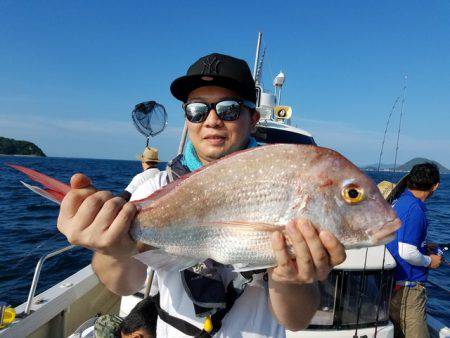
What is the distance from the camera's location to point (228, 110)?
220cm

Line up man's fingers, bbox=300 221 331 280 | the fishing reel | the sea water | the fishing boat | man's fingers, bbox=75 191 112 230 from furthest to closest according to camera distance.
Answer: the sea water → the fishing boat → the fishing reel → man's fingers, bbox=75 191 112 230 → man's fingers, bbox=300 221 331 280

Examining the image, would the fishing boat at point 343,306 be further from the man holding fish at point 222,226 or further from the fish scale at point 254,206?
the fish scale at point 254,206

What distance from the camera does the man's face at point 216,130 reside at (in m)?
2.19

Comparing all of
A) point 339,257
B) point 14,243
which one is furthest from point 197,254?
point 14,243

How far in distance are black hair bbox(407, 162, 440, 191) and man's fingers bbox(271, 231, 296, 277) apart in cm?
411

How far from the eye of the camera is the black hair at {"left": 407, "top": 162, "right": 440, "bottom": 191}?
16.1 ft

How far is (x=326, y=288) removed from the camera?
12.1ft

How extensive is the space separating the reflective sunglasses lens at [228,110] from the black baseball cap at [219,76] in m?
0.10

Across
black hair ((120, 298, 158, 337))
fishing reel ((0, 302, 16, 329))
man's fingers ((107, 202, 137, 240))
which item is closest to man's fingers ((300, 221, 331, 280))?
man's fingers ((107, 202, 137, 240))

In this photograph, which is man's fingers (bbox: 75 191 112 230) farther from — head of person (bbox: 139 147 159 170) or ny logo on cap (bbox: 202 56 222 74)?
head of person (bbox: 139 147 159 170)

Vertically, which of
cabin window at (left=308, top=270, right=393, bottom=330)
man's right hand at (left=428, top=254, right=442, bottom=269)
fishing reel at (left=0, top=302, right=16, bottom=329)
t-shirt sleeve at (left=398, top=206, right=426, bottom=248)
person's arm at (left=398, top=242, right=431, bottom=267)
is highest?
t-shirt sleeve at (left=398, top=206, right=426, bottom=248)

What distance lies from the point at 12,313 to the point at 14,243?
32.4ft

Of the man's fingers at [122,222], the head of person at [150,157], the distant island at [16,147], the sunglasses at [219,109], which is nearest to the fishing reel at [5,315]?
the man's fingers at [122,222]

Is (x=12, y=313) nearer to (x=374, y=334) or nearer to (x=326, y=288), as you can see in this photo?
(x=326, y=288)
